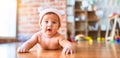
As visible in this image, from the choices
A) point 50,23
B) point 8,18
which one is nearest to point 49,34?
point 50,23

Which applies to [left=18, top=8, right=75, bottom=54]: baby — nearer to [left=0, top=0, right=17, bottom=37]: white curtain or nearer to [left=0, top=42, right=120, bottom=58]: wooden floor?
[left=0, top=42, right=120, bottom=58]: wooden floor

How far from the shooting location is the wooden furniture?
19.3ft

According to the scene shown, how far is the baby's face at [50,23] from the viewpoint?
4.60ft

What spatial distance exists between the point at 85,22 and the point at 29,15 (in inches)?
106

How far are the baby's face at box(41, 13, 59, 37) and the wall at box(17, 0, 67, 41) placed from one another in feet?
6.58

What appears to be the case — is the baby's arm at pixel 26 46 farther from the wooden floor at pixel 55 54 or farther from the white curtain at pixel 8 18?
the white curtain at pixel 8 18

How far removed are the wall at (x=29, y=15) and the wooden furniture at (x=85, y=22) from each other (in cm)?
245

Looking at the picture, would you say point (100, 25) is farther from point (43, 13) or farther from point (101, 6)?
point (43, 13)

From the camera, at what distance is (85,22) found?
19.5 ft

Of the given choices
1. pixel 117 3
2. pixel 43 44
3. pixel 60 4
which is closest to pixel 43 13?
pixel 43 44

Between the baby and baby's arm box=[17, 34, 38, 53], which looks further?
the baby

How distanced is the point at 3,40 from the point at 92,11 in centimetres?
350

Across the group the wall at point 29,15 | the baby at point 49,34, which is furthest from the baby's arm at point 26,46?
the wall at point 29,15

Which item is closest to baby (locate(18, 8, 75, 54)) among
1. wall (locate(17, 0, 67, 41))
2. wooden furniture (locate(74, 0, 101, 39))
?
wall (locate(17, 0, 67, 41))
